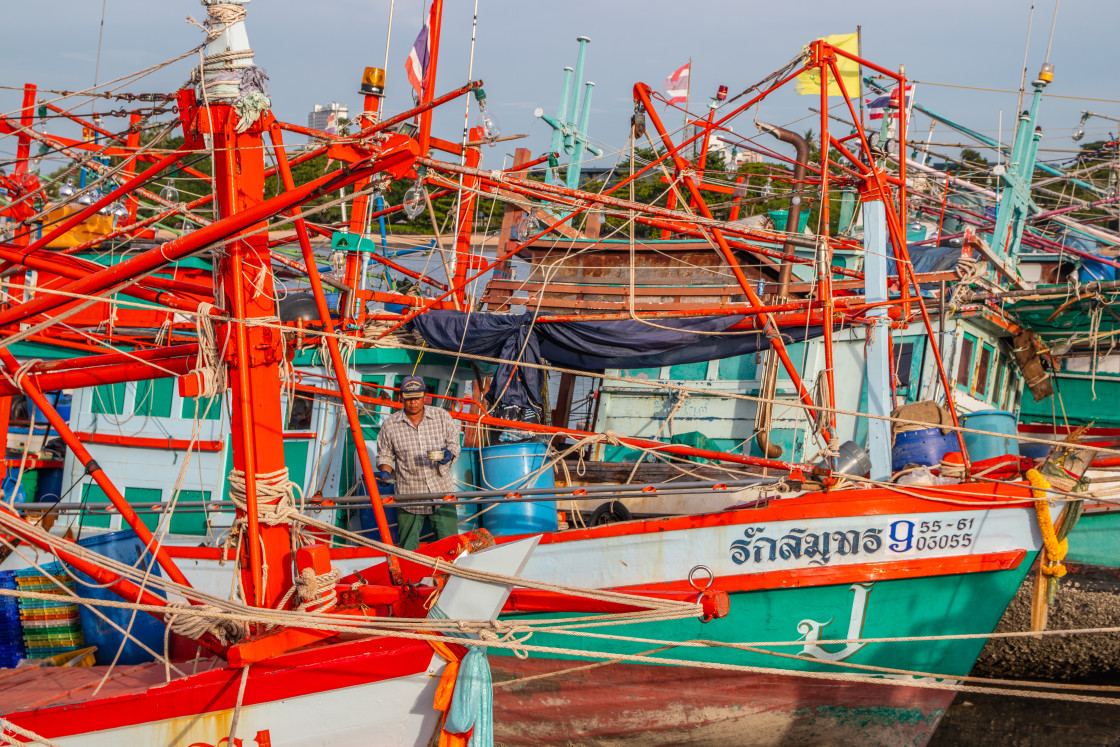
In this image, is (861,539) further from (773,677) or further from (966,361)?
(966,361)

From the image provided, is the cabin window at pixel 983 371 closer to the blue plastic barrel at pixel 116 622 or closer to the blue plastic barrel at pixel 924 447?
the blue plastic barrel at pixel 924 447

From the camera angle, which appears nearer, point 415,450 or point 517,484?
point 415,450

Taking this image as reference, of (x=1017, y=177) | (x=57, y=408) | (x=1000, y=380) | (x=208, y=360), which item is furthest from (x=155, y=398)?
(x=1017, y=177)

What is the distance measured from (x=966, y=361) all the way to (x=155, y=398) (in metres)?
10.8

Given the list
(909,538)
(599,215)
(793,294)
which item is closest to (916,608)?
(909,538)

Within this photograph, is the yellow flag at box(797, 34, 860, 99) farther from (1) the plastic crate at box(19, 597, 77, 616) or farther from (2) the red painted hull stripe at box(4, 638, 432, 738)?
(1) the plastic crate at box(19, 597, 77, 616)

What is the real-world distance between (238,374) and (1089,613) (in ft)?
32.4

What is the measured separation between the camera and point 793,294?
1159 cm

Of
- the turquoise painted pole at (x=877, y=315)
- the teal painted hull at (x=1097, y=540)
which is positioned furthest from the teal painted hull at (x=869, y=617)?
the teal painted hull at (x=1097, y=540)

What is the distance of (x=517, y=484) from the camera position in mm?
8148

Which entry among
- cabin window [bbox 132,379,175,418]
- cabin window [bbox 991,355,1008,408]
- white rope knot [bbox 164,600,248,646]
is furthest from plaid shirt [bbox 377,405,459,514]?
cabin window [bbox 991,355,1008,408]

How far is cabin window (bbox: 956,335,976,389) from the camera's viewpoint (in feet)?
42.8

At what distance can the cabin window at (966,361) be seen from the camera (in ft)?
42.8

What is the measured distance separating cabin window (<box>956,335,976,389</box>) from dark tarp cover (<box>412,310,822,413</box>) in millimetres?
4103
